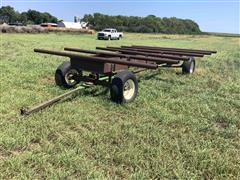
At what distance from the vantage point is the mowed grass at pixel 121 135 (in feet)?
10.6

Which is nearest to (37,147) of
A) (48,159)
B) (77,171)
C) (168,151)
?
(48,159)

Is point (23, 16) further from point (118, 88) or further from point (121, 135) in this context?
point (121, 135)

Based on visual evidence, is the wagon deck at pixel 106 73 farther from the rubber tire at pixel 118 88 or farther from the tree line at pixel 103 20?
the tree line at pixel 103 20

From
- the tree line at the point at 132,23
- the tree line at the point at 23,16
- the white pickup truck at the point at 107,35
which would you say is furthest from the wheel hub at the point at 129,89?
the tree line at the point at 23,16

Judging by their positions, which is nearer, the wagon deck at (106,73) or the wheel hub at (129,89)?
the wagon deck at (106,73)

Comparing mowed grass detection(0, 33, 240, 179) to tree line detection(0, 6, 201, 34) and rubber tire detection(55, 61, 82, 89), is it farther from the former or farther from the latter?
tree line detection(0, 6, 201, 34)

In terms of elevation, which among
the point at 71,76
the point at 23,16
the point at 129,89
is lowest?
the point at 129,89

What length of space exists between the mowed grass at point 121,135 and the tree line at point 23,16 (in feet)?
335

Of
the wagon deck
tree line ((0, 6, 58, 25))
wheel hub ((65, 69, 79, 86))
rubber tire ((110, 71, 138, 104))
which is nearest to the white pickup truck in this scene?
the wagon deck

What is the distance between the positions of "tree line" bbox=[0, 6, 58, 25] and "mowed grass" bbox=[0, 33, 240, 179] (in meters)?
102

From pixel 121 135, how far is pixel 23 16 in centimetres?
11167

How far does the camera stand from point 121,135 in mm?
4129

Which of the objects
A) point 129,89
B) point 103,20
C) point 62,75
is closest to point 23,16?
point 103,20

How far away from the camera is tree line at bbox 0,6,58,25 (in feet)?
343
